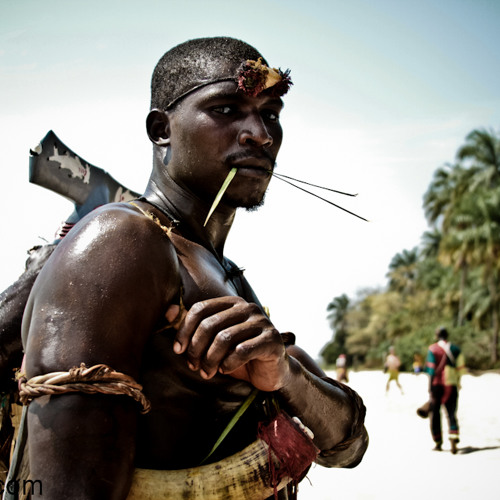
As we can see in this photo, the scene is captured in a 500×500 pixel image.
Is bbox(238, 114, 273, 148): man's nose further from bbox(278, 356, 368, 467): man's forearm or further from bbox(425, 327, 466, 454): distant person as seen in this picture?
bbox(425, 327, 466, 454): distant person

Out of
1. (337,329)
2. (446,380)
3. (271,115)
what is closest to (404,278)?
(337,329)

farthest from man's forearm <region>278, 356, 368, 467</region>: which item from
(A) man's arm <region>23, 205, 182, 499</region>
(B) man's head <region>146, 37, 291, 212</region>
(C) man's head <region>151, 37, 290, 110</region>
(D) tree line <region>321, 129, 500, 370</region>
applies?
(D) tree line <region>321, 129, 500, 370</region>

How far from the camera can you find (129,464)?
1.55 metres

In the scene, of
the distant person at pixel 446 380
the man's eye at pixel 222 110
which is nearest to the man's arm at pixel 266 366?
the man's eye at pixel 222 110

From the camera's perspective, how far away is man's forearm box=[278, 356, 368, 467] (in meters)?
2.09

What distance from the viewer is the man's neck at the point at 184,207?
92.6 inches

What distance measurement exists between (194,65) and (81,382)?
1.38 meters

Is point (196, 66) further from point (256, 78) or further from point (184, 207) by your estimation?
point (184, 207)

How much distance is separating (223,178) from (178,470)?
1.06 m

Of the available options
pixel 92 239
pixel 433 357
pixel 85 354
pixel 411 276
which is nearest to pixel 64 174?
pixel 92 239

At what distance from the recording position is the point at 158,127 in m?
2.44

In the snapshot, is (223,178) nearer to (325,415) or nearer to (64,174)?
(325,415)

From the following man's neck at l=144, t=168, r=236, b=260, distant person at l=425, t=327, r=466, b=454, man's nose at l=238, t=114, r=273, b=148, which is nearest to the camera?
man's nose at l=238, t=114, r=273, b=148

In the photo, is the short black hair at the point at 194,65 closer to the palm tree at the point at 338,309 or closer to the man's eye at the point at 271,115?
the man's eye at the point at 271,115
